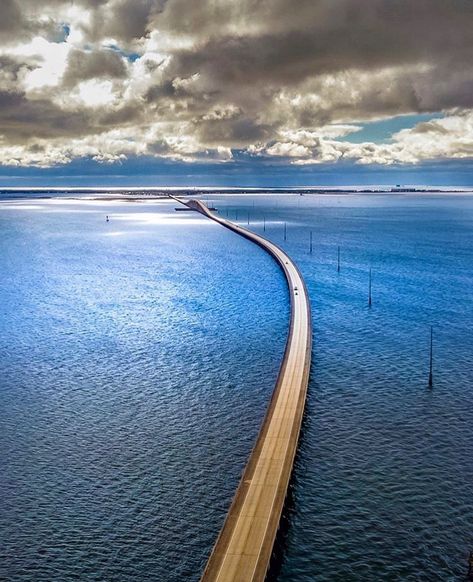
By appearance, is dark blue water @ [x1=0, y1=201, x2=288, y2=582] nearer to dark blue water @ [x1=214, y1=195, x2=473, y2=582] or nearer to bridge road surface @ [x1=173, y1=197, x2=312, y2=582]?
bridge road surface @ [x1=173, y1=197, x2=312, y2=582]

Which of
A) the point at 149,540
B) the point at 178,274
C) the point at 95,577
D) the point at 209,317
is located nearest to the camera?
the point at 95,577

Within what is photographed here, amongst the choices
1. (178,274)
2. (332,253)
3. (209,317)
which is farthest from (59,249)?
(209,317)

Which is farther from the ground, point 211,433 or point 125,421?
point 125,421

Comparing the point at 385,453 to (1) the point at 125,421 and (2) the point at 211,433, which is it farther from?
(1) the point at 125,421

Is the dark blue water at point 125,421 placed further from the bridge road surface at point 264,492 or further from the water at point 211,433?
the bridge road surface at point 264,492

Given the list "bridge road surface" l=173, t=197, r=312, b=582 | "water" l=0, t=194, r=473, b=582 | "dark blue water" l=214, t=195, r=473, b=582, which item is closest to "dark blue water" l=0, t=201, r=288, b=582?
"water" l=0, t=194, r=473, b=582

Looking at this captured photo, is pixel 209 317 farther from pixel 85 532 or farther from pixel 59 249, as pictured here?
pixel 59 249

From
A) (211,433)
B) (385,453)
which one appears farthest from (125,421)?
(385,453)
